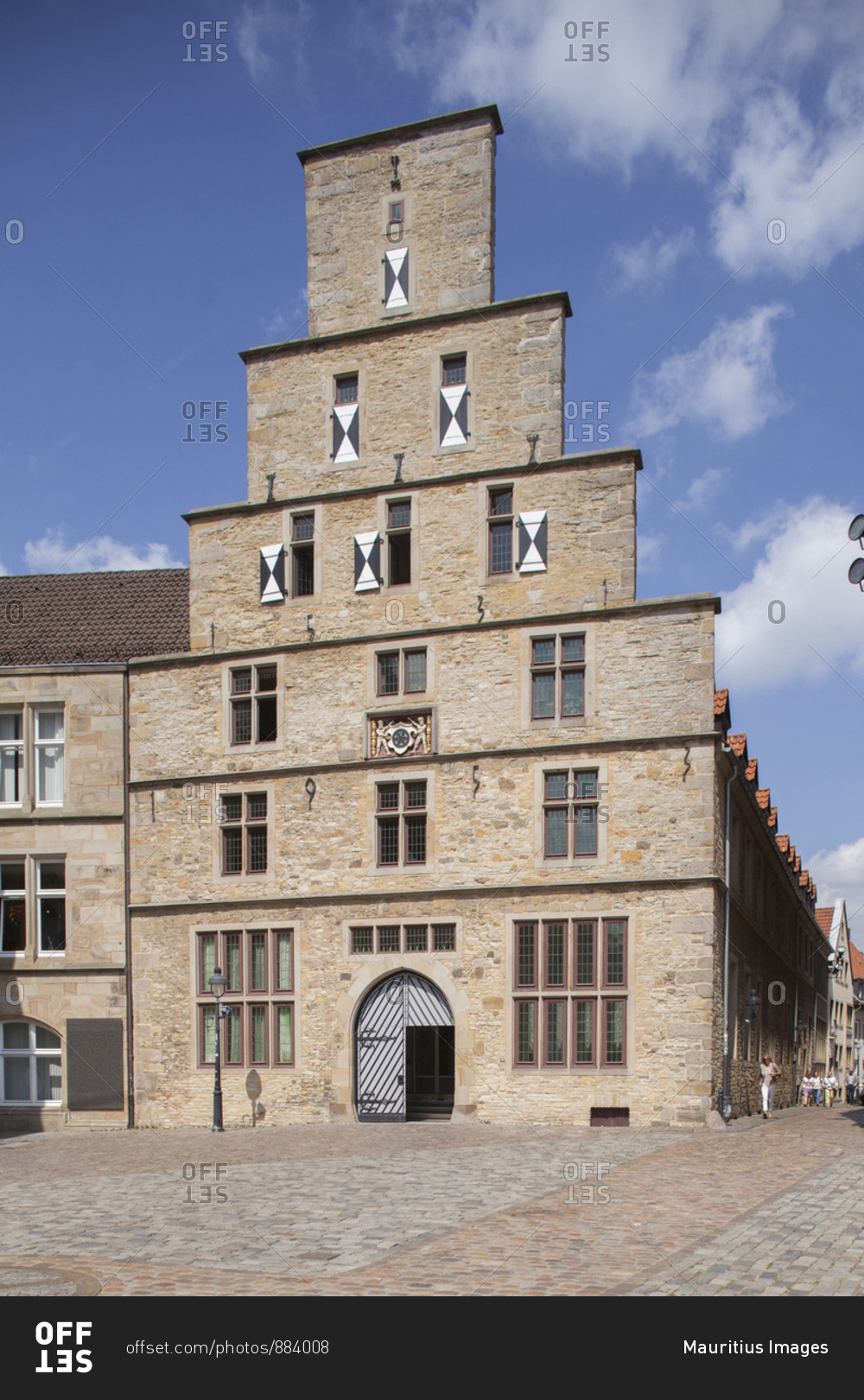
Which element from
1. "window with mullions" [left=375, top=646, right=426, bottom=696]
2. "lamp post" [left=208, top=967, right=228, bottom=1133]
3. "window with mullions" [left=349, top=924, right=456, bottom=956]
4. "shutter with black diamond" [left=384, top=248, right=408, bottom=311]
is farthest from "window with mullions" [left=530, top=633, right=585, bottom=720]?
"shutter with black diamond" [left=384, top=248, right=408, bottom=311]

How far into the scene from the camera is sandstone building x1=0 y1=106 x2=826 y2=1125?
834 inches

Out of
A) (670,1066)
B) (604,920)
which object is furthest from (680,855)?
(670,1066)

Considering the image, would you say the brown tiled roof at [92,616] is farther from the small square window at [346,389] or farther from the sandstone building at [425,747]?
the small square window at [346,389]

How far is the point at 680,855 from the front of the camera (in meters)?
20.8

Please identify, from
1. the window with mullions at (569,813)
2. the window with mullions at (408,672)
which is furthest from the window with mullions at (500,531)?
the window with mullions at (569,813)

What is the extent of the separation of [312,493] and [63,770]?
730cm

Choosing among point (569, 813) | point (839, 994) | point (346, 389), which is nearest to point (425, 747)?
point (569, 813)

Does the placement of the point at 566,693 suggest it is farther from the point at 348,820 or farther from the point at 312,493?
the point at 312,493

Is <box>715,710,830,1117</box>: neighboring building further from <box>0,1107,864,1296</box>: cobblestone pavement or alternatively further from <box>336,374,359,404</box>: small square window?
<box>336,374,359,404</box>: small square window

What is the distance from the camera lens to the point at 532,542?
22.5 m

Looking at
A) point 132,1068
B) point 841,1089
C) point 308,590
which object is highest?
point 308,590

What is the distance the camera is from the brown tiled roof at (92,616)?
2622 cm

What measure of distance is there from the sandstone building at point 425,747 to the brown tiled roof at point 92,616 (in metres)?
1.09

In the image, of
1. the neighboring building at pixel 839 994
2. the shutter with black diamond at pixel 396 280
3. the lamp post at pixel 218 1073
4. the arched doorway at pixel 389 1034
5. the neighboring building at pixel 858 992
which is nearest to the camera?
the lamp post at pixel 218 1073
